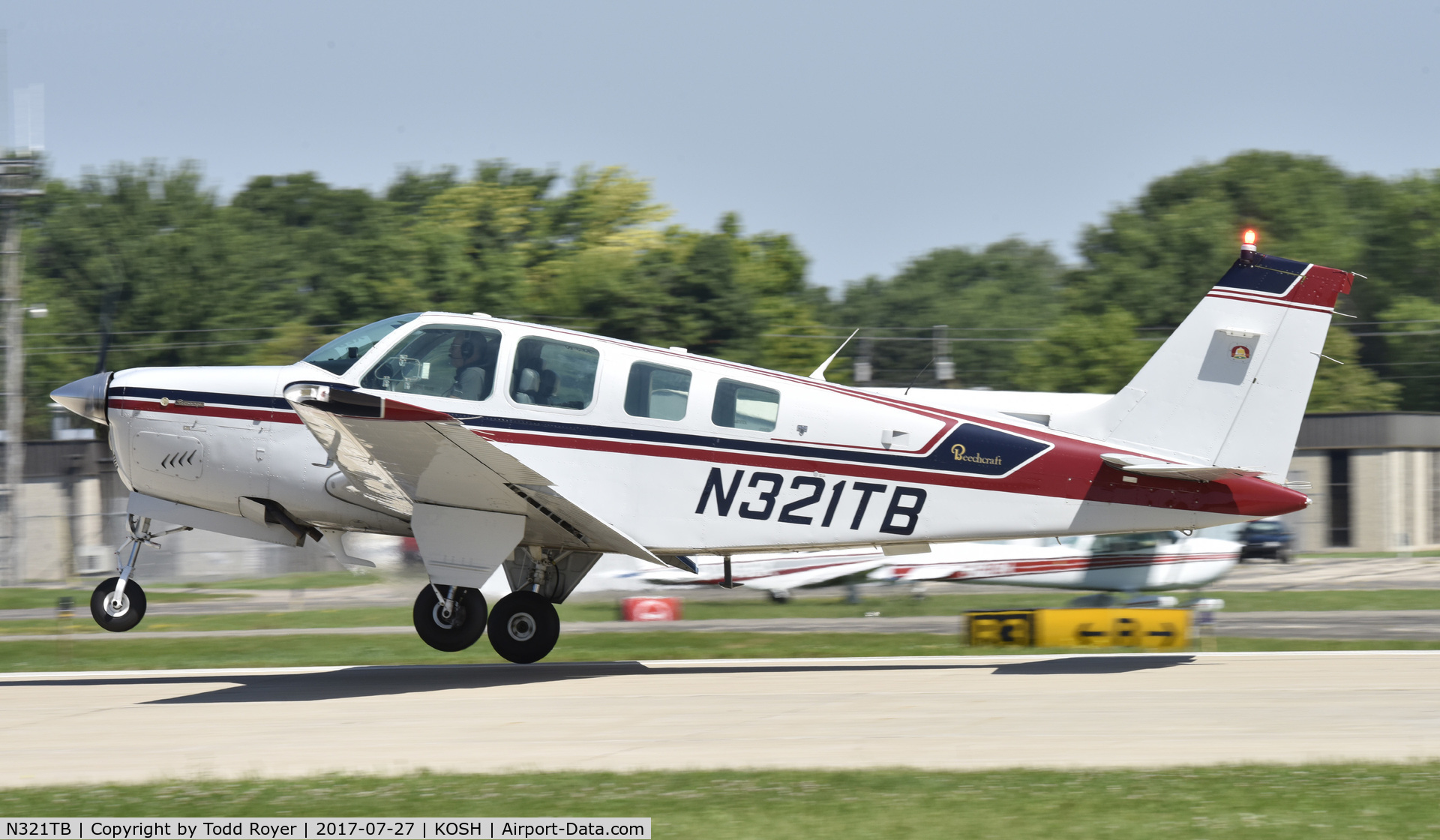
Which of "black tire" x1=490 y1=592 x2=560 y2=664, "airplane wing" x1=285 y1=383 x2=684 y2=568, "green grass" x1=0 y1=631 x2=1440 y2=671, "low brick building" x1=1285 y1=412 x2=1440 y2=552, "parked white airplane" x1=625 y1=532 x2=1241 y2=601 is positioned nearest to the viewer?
"airplane wing" x1=285 y1=383 x2=684 y2=568

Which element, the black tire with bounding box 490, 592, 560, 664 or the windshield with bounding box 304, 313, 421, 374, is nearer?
the windshield with bounding box 304, 313, 421, 374

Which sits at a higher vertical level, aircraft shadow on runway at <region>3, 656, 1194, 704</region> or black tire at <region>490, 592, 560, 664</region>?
black tire at <region>490, 592, 560, 664</region>

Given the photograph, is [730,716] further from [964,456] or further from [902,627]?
[902,627]

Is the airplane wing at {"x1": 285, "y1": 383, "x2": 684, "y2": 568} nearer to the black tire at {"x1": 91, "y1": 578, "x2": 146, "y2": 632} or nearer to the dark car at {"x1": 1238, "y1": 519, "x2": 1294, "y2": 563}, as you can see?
the black tire at {"x1": 91, "y1": 578, "x2": 146, "y2": 632}

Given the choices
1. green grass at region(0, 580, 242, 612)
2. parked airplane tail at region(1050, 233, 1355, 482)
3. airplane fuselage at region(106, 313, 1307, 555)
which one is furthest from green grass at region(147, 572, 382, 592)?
parked airplane tail at region(1050, 233, 1355, 482)

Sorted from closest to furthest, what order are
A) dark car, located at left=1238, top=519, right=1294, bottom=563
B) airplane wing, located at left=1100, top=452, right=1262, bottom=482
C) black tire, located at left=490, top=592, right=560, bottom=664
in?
airplane wing, located at left=1100, top=452, right=1262, bottom=482 < black tire, located at left=490, top=592, right=560, bottom=664 < dark car, located at left=1238, top=519, right=1294, bottom=563

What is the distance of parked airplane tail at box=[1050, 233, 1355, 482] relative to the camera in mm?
11578

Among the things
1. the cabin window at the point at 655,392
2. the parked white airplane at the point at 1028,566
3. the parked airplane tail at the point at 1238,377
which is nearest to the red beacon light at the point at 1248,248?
the parked airplane tail at the point at 1238,377

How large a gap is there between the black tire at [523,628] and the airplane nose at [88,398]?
13.3ft

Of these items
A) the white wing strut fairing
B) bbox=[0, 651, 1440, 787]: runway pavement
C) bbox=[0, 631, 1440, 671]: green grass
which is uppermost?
the white wing strut fairing

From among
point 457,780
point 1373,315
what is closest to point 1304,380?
point 457,780

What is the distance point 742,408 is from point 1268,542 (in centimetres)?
2820

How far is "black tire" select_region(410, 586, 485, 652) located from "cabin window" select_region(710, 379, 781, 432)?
271 centimetres

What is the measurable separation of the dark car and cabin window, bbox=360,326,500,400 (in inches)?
1105
